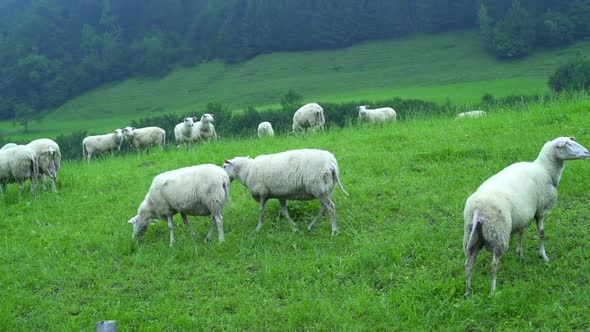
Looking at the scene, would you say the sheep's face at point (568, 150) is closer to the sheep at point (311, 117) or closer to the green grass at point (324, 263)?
the green grass at point (324, 263)

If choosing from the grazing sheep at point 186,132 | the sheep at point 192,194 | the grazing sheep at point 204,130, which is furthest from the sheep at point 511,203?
the grazing sheep at point 186,132

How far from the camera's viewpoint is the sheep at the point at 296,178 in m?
8.23

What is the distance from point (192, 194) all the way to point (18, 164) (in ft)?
19.2

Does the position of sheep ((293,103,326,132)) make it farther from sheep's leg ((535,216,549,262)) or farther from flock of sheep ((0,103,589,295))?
sheep's leg ((535,216,549,262))

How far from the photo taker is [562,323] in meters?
5.59

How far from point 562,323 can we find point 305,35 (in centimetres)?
8459

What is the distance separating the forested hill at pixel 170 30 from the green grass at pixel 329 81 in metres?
3.24

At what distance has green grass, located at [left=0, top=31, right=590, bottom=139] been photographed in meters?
56.5

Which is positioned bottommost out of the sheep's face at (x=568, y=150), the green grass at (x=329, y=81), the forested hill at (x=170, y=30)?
the green grass at (x=329, y=81)

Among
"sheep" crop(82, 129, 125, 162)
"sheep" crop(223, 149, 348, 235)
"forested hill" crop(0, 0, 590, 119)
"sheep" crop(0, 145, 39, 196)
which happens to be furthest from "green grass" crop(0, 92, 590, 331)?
"forested hill" crop(0, 0, 590, 119)

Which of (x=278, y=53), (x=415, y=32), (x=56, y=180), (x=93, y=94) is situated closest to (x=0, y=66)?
(x=93, y=94)

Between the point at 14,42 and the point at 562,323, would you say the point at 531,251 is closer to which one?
the point at 562,323


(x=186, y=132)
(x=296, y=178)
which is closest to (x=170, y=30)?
(x=186, y=132)

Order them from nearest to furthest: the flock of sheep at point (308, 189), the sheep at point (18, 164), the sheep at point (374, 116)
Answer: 1. the flock of sheep at point (308, 189)
2. the sheep at point (18, 164)
3. the sheep at point (374, 116)
